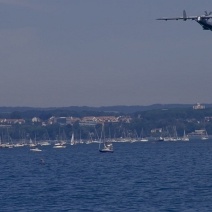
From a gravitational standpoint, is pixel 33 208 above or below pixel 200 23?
below

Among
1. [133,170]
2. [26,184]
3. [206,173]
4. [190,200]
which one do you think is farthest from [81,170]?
[190,200]

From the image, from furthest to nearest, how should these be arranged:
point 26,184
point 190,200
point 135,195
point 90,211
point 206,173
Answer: point 206,173 → point 26,184 → point 135,195 → point 190,200 → point 90,211

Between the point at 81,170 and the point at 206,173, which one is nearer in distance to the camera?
the point at 206,173

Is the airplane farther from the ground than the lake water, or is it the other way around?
the airplane

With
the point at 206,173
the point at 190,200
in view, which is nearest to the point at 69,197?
the point at 190,200

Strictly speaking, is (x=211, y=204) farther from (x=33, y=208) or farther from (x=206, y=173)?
(x=206, y=173)

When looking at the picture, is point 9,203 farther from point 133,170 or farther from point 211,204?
point 133,170

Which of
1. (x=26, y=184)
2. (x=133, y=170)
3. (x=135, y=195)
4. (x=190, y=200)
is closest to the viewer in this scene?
(x=190, y=200)

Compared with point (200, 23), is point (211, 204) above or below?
below

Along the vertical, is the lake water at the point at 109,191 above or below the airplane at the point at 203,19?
below
